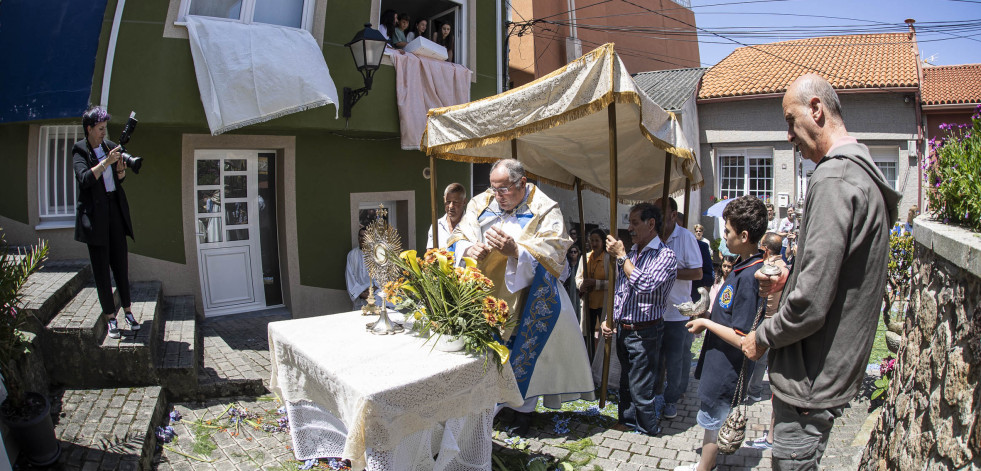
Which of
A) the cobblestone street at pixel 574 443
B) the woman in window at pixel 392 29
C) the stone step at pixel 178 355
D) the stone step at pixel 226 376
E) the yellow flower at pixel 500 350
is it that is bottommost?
the cobblestone street at pixel 574 443

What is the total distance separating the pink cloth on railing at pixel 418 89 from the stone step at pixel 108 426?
5.39 m

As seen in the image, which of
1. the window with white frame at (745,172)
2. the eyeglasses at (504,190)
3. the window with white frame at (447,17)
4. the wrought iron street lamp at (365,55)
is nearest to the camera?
the eyeglasses at (504,190)

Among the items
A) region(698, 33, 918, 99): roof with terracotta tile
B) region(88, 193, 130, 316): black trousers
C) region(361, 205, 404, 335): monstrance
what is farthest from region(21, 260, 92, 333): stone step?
region(698, 33, 918, 99): roof with terracotta tile

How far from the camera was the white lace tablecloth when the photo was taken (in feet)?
9.75

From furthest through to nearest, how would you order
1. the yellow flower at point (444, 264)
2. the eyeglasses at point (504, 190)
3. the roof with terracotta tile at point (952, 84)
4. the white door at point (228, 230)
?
the roof with terracotta tile at point (952, 84) < the white door at point (228, 230) < the eyeglasses at point (504, 190) < the yellow flower at point (444, 264)

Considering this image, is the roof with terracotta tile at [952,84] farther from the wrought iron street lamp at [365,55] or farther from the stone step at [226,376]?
the stone step at [226,376]

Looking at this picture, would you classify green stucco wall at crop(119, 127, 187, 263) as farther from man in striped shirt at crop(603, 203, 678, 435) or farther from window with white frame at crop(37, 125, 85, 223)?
man in striped shirt at crop(603, 203, 678, 435)

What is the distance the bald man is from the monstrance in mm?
2192

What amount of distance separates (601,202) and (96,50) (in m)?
13.6

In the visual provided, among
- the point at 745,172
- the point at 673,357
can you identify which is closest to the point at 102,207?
the point at 673,357

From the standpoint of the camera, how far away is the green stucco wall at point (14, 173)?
6.86 m

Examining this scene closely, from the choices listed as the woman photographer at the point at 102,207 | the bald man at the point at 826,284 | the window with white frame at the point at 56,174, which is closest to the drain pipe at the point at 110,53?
the window with white frame at the point at 56,174

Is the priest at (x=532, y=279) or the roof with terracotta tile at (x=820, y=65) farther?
the roof with terracotta tile at (x=820, y=65)

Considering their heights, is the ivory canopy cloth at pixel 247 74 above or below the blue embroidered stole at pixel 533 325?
above
